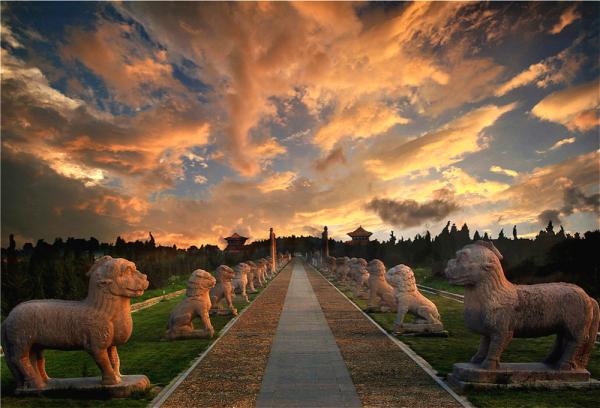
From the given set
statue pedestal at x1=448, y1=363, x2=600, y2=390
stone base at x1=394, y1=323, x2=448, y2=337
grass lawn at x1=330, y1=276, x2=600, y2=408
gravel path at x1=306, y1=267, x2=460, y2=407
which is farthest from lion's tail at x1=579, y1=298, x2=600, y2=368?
stone base at x1=394, y1=323, x2=448, y2=337

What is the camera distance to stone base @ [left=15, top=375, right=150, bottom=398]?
812 cm

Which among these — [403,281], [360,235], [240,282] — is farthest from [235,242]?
[403,281]

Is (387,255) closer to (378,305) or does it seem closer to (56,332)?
(378,305)

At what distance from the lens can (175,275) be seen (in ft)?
158

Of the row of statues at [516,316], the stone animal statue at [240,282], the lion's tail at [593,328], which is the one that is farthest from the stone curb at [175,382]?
the stone animal statue at [240,282]

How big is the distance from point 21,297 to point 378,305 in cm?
1705

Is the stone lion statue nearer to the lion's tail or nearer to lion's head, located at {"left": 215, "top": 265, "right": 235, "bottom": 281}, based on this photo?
the lion's tail

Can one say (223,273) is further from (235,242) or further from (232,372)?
(235,242)

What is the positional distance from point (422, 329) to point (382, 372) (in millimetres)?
4391

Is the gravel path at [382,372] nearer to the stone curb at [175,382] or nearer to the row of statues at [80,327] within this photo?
the stone curb at [175,382]

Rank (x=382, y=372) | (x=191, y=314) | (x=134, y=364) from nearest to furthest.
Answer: (x=382, y=372), (x=134, y=364), (x=191, y=314)

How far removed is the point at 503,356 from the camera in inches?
436

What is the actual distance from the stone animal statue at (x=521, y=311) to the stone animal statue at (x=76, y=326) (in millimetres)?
6448

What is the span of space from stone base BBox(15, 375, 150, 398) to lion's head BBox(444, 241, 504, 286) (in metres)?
6.31
